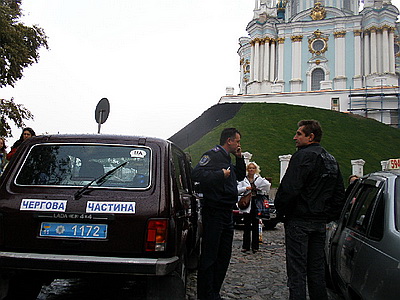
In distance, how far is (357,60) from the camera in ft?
170

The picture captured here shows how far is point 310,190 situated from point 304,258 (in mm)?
672

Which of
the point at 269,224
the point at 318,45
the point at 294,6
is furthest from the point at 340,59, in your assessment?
the point at 269,224

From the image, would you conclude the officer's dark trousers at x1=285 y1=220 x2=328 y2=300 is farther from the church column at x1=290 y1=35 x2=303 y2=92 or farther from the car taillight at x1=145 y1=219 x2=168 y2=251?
the church column at x1=290 y1=35 x2=303 y2=92

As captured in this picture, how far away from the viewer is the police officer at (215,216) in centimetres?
465

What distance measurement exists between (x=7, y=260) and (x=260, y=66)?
5557 cm

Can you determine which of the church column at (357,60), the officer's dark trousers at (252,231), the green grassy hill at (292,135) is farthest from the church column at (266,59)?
the officer's dark trousers at (252,231)

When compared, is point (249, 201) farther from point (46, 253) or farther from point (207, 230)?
point (46, 253)

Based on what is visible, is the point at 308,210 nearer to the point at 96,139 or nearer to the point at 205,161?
the point at 205,161

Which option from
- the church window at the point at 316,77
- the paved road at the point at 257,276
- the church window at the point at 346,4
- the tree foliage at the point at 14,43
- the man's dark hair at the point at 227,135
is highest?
the church window at the point at 346,4

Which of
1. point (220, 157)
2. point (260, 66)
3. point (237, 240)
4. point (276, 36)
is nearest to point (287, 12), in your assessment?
point (276, 36)

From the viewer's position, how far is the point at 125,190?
366 centimetres

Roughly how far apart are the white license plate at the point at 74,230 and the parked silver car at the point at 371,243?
84.1 inches

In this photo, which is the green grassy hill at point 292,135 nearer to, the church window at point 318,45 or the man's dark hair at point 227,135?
the church window at point 318,45

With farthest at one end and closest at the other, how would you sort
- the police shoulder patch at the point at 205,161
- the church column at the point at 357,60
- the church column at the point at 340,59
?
the church column at the point at 340,59
the church column at the point at 357,60
the police shoulder patch at the point at 205,161
